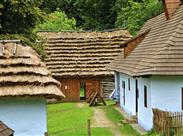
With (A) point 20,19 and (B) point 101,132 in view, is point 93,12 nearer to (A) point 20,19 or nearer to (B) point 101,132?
(A) point 20,19

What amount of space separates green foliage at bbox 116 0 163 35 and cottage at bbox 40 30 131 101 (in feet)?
10.4

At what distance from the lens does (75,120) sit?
2942 centimetres

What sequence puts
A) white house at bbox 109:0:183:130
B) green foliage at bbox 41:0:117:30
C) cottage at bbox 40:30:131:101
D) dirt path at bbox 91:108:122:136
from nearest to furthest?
white house at bbox 109:0:183:130 → dirt path at bbox 91:108:122:136 → cottage at bbox 40:30:131:101 → green foliage at bbox 41:0:117:30

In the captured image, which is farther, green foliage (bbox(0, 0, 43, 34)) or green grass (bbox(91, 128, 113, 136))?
green foliage (bbox(0, 0, 43, 34))

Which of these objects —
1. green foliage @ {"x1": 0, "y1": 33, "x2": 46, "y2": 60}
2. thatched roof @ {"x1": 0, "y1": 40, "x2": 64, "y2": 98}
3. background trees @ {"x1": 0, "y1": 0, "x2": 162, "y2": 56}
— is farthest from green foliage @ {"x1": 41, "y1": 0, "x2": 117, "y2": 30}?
thatched roof @ {"x1": 0, "y1": 40, "x2": 64, "y2": 98}

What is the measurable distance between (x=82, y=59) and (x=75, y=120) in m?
16.0

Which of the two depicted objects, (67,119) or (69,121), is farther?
(67,119)

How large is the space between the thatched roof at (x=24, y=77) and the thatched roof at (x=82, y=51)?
74.6 feet

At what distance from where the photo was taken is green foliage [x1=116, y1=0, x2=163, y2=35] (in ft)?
160

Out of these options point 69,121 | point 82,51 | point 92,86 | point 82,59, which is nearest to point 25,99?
point 69,121

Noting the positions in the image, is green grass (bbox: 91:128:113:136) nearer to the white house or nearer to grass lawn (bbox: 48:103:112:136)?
grass lawn (bbox: 48:103:112:136)

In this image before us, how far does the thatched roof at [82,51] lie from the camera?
43812mm

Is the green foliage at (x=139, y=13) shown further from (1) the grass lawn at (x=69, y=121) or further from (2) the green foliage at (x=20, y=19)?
(2) the green foliage at (x=20, y=19)

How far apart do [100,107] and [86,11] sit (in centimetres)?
3181
